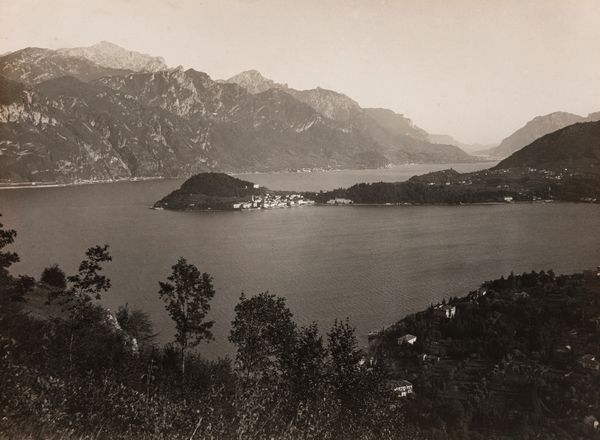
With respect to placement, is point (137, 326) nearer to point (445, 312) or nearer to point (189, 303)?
point (189, 303)

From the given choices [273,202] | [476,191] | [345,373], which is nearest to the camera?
[345,373]

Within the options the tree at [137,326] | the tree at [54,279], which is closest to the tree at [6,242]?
the tree at [137,326]

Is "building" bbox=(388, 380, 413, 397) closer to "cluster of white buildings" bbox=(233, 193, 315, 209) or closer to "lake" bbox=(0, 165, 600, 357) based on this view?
"lake" bbox=(0, 165, 600, 357)

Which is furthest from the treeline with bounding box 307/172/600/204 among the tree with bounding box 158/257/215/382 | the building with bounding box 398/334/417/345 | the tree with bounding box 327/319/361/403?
the tree with bounding box 158/257/215/382

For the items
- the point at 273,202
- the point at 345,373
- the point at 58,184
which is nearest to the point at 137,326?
the point at 345,373

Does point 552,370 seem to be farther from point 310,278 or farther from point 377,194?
point 377,194

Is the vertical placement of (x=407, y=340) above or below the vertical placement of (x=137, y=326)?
below

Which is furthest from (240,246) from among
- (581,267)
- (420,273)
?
(581,267)
